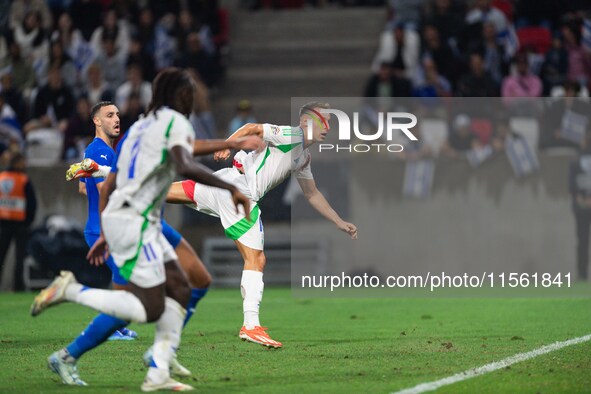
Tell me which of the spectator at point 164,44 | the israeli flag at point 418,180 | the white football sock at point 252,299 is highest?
the spectator at point 164,44

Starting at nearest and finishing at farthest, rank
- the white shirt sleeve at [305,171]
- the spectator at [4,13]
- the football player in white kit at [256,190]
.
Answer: the football player in white kit at [256,190] < the white shirt sleeve at [305,171] < the spectator at [4,13]

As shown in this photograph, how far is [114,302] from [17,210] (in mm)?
11977

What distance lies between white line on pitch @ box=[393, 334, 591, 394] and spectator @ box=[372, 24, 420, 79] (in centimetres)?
1076

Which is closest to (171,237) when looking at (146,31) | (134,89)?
(134,89)

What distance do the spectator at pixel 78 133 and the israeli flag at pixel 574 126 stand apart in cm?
765

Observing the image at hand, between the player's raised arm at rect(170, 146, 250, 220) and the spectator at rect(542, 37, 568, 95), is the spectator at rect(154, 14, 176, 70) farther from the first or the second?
the player's raised arm at rect(170, 146, 250, 220)

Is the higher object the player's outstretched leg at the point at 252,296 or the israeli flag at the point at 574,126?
the israeli flag at the point at 574,126

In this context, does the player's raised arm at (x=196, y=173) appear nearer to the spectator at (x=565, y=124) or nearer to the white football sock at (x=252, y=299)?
the white football sock at (x=252, y=299)

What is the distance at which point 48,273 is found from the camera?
778 inches

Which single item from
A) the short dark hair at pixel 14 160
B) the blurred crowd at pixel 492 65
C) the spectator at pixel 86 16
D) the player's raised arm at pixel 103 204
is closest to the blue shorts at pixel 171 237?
the player's raised arm at pixel 103 204

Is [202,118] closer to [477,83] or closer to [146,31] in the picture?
[146,31]

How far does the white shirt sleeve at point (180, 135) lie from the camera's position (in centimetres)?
810

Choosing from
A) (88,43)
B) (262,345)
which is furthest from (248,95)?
(262,345)

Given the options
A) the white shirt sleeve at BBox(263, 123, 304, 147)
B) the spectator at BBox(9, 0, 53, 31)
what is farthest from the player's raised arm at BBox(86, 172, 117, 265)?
the spectator at BBox(9, 0, 53, 31)
